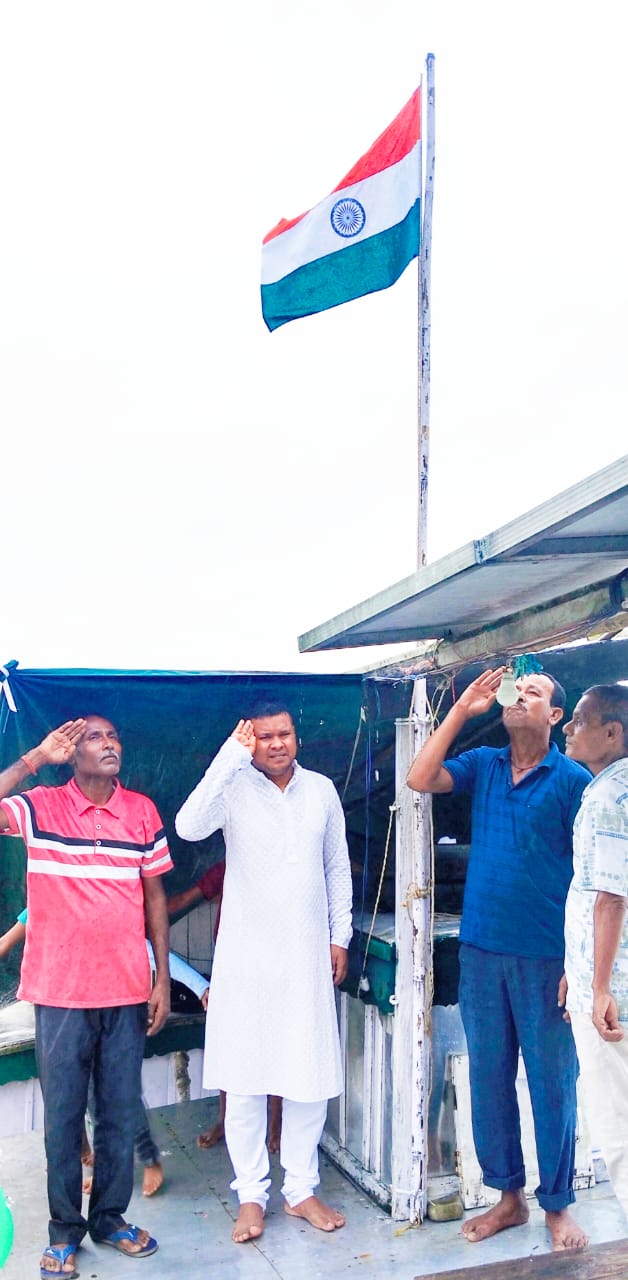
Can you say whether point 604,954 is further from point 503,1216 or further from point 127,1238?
point 127,1238

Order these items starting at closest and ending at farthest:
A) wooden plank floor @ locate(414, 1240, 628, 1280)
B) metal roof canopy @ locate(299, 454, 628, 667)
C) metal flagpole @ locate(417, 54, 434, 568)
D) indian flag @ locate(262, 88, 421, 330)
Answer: wooden plank floor @ locate(414, 1240, 628, 1280) → metal roof canopy @ locate(299, 454, 628, 667) → metal flagpole @ locate(417, 54, 434, 568) → indian flag @ locate(262, 88, 421, 330)

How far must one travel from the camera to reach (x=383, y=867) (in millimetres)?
4391

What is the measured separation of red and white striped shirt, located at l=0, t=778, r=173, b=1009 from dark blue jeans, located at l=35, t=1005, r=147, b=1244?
8 centimetres

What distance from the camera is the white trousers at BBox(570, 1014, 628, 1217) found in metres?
3.03

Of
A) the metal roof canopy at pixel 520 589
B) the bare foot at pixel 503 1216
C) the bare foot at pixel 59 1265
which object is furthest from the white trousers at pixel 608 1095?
the bare foot at pixel 59 1265

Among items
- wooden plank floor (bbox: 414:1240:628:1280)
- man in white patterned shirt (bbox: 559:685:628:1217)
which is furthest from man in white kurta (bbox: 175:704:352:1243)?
wooden plank floor (bbox: 414:1240:628:1280)

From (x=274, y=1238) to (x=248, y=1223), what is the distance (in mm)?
108

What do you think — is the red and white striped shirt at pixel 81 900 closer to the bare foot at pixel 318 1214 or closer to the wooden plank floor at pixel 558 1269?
the bare foot at pixel 318 1214

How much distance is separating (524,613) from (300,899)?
1.37 metres

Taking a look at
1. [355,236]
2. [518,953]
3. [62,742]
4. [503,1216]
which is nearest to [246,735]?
[62,742]

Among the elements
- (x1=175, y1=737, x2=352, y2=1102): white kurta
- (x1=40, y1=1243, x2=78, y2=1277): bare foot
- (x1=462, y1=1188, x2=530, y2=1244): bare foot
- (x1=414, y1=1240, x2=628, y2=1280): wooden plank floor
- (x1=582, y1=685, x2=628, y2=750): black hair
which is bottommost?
(x1=40, y1=1243, x2=78, y2=1277): bare foot

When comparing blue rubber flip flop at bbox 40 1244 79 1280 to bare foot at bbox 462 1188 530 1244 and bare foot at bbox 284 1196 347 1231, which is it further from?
bare foot at bbox 462 1188 530 1244

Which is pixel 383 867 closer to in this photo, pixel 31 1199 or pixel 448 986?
pixel 448 986

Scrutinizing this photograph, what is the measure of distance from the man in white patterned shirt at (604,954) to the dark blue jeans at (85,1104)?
1.57m
